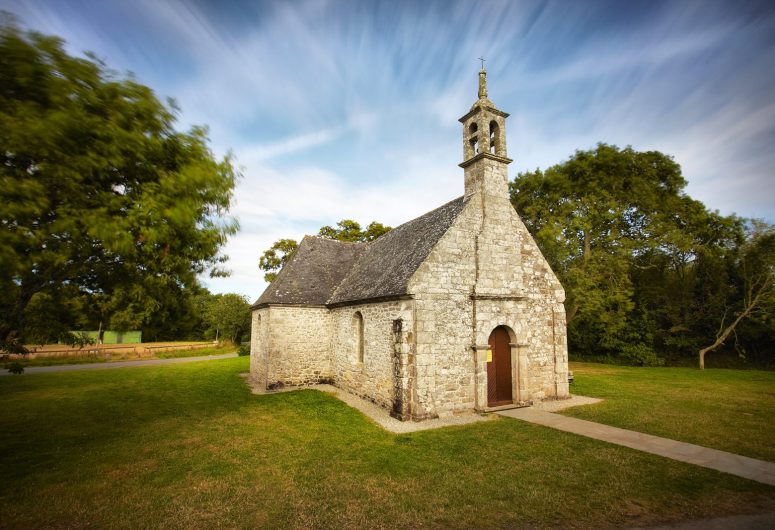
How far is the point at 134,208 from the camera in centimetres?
473

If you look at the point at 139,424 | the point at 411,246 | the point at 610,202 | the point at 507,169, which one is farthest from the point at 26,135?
the point at 610,202

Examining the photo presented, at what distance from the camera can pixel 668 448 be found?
7941 millimetres

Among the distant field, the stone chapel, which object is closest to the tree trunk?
the stone chapel

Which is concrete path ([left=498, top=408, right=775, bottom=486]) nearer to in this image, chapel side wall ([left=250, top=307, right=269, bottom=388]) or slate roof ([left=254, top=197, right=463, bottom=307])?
slate roof ([left=254, top=197, right=463, bottom=307])

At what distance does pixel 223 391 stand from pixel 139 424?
5.05 meters

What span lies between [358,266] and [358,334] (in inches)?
197

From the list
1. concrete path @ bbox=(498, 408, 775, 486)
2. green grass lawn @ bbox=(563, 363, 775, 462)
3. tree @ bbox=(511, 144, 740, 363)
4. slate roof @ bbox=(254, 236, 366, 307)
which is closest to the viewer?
concrete path @ bbox=(498, 408, 775, 486)

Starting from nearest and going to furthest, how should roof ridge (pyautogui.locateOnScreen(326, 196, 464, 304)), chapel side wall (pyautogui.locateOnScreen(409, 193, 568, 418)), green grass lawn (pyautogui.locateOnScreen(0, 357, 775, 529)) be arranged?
green grass lawn (pyautogui.locateOnScreen(0, 357, 775, 529))
chapel side wall (pyautogui.locateOnScreen(409, 193, 568, 418))
roof ridge (pyautogui.locateOnScreen(326, 196, 464, 304))

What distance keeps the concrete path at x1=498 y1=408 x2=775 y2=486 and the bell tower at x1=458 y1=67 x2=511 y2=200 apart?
7564mm

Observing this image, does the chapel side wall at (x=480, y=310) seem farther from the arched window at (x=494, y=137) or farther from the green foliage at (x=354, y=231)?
the green foliage at (x=354, y=231)

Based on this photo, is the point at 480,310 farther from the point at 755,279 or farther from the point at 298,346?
the point at 755,279

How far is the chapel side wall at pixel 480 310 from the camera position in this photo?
11016mm

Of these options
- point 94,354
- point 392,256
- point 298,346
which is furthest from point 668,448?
point 94,354

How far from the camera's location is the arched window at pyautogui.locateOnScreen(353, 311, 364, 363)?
1430 cm
